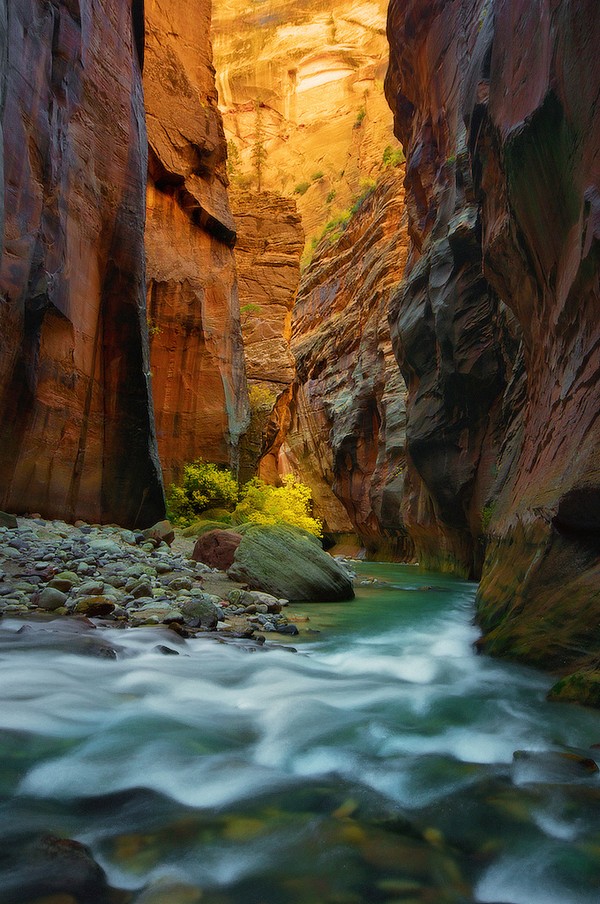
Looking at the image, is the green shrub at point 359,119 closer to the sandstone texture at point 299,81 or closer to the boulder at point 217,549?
the sandstone texture at point 299,81

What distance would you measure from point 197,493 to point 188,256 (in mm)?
8466

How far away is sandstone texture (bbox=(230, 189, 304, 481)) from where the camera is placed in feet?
90.6

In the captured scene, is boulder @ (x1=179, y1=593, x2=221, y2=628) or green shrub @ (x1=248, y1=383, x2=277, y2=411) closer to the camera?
boulder @ (x1=179, y1=593, x2=221, y2=628)

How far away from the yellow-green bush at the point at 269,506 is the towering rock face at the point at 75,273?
5.86 meters

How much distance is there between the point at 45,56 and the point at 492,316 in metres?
11.2

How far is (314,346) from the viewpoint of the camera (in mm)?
40938

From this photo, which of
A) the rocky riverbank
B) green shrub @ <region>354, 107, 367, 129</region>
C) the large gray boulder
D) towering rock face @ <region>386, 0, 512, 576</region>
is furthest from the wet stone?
green shrub @ <region>354, 107, 367, 129</region>

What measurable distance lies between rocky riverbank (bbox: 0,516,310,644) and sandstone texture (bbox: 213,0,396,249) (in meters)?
67.2

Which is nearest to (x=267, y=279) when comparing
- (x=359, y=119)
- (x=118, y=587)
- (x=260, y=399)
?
(x=260, y=399)

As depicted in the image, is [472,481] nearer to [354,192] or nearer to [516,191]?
[516,191]

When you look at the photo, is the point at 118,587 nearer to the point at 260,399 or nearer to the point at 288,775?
the point at 288,775

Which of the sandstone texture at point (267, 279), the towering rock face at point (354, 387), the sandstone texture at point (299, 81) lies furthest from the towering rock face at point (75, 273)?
the sandstone texture at point (299, 81)

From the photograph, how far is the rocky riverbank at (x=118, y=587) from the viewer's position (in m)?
5.43

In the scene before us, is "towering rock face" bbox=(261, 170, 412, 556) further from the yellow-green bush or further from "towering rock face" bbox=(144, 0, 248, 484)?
"towering rock face" bbox=(144, 0, 248, 484)
